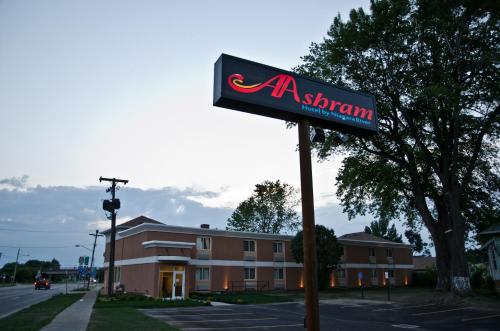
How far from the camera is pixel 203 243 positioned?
36.2 meters

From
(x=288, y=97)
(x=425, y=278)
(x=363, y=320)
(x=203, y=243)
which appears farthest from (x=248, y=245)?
(x=288, y=97)

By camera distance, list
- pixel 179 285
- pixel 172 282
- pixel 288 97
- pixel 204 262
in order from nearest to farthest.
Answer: pixel 288 97, pixel 172 282, pixel 179 285, pixel 204 262

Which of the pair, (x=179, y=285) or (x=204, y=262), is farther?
(x=204, y=262)

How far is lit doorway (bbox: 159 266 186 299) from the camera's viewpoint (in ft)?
105

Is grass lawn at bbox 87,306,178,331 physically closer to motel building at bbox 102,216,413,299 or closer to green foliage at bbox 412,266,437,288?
motel building at bbox 102,216,413,299

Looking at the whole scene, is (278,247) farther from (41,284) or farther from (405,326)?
(41,284)

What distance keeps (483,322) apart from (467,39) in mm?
18987

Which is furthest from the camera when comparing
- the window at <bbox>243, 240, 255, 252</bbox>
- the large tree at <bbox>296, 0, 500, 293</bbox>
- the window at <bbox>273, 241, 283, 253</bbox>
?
the window at <bbox>273, 241, 283, 253</bbox>

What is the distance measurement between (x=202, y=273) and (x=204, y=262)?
104 centimetres

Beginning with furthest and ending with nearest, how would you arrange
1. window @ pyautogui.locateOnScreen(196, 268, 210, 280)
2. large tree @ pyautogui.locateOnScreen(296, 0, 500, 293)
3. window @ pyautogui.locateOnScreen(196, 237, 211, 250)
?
window @ pyautogui.locateOnScreen(196, 237, 211, 250), window @ pyautogui.locateOnScreen(196, 268, 210, 280), large tree @ pyautogui.locateOnScreen(296, 0, 500, 293)

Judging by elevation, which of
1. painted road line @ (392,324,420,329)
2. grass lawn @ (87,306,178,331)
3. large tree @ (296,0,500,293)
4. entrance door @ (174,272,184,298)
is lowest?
painted road line @ (392,324,420,329)

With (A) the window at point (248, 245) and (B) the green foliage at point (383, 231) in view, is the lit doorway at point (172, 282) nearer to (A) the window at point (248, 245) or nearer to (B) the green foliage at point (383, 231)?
(A) the window at point (248, 245)

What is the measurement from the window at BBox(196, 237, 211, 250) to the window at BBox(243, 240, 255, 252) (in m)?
4.32

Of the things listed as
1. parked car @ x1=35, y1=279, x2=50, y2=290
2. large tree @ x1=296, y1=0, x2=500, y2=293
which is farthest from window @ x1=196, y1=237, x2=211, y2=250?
parked car @ x1=35, y1=279, x2=50, y2=290
